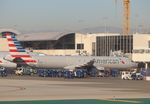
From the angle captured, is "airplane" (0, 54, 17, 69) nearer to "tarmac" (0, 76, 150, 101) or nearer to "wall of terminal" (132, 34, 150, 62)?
"wall of terminal" (132, 34, 150, 62)

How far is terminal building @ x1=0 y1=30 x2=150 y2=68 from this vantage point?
122m

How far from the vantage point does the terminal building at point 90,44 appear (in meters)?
122

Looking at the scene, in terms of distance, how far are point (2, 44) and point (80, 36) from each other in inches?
920

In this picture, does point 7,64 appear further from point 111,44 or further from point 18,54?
point 111,44

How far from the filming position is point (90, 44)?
437 ft

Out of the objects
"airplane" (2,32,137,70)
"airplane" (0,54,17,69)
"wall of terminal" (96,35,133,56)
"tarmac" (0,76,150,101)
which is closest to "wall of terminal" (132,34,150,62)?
"wall of terminal" (96,35,133,56)

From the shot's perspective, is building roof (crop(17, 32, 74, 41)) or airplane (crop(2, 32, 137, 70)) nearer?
airplane (crop(2, 32, 137, 70))

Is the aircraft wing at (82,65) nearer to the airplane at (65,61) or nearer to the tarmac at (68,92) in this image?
the airplane at (65,61)

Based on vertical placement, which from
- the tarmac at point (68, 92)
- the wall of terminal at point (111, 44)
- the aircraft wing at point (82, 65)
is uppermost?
the wall of terminal at point (111, 44)

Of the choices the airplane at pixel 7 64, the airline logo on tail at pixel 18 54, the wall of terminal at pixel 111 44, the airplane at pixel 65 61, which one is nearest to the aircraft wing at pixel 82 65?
the airplane at pixel 65 61

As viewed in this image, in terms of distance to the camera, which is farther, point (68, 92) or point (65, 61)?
point (65, 61)

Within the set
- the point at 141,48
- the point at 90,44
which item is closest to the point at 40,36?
the point at 90,44

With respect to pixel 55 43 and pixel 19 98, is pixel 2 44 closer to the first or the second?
pixel 55 43

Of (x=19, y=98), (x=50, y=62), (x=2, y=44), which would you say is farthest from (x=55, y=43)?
(x=19, y=98)
